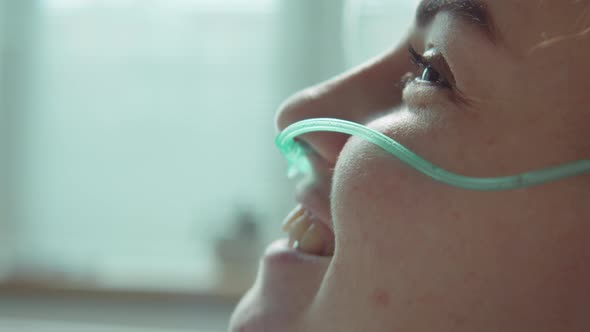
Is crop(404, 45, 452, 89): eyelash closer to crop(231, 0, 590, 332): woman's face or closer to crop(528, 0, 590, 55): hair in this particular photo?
crop(231, 0, 590, 332): woman's face

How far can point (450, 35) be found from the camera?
1.86 ft

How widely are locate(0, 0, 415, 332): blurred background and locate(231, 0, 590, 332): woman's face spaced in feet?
4.20

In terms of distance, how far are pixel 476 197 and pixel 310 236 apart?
262mm

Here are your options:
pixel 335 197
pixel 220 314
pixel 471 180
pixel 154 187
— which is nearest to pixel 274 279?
pixel 335 197

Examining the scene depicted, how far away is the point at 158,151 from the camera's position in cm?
196

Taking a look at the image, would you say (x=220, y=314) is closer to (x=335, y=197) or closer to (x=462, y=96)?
(x=335, y=197)

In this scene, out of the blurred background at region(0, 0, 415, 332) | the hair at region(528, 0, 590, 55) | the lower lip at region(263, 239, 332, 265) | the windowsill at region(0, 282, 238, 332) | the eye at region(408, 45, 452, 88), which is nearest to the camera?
the hair at region(528, 0, 590, 55)

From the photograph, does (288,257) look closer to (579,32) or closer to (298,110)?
(298,110)

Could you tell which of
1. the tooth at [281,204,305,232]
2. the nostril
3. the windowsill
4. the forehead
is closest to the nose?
the nostril

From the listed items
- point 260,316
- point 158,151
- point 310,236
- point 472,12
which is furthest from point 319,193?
point 158,151

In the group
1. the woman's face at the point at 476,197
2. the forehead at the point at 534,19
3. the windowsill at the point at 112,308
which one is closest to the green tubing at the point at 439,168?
the woman's face at the point at 476,197

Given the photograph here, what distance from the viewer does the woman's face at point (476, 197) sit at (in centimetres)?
51

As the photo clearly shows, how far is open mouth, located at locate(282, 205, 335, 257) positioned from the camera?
2.40 ft

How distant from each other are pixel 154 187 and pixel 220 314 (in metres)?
0.47
